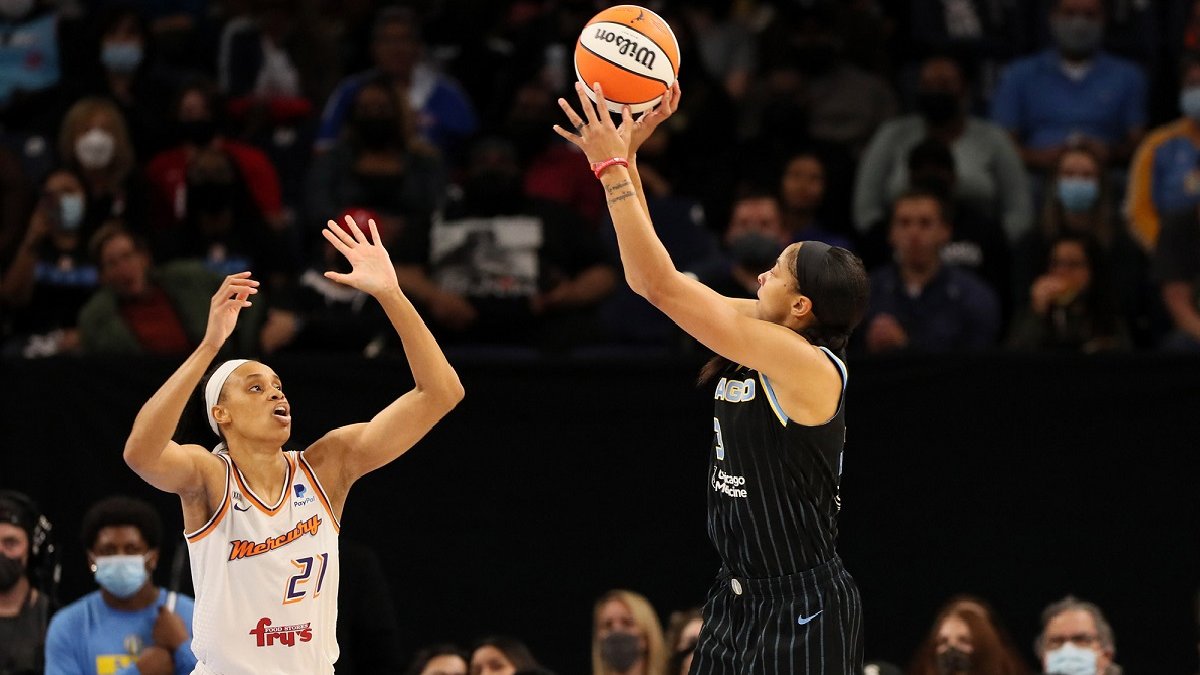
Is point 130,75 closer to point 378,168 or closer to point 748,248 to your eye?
point 378,168

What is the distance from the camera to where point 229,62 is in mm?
13781

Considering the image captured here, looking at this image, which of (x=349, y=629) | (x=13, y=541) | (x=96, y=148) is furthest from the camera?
(x=96, y=148)

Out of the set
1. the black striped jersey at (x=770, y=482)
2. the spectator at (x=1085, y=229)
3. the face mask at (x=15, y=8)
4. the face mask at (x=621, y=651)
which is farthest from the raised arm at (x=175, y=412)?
the face mask at (x=15, y=8)

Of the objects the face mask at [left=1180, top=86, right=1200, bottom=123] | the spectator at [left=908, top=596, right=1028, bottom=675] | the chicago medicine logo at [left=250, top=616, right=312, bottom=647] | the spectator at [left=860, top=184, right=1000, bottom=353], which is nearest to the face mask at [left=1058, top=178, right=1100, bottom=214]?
the spectator at [left=860, top=184, right=1000, bottom=353]

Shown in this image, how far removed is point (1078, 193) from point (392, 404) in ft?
20.0

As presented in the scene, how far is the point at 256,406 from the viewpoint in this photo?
6.62 m

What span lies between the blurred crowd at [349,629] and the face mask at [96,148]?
3.08 m

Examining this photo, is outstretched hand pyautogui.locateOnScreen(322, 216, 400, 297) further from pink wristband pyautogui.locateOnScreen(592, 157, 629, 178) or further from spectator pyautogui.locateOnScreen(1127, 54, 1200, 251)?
spectator pyautogui.locateOnScreen(1127, 54, 1200, 251)

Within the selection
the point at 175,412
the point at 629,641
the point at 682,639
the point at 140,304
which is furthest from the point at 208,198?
the point at 175,412

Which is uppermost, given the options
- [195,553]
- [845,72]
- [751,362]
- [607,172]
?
[845,72]

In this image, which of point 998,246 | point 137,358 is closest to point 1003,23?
point 998,246

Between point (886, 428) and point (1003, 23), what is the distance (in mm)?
4395

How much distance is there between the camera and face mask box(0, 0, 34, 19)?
1372 cm

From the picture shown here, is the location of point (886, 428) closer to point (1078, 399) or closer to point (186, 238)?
point (1078, 399)
